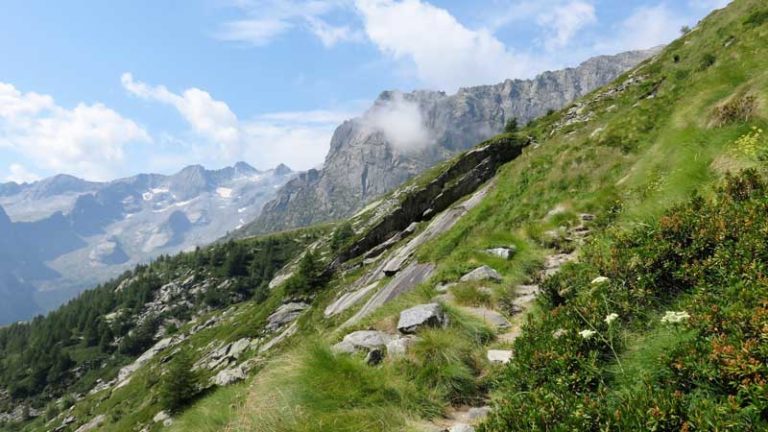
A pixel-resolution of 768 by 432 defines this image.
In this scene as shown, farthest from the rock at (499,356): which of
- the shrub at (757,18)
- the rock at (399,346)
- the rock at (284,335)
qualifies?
the rock at (284,335)

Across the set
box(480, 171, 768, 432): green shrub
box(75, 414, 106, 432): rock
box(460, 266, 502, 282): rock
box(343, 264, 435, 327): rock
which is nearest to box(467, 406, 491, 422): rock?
box(480, 171, 768, 432): green shrub

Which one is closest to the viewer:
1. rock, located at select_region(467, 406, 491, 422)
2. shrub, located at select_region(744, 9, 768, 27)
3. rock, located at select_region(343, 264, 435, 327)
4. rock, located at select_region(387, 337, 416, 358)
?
rock, located at select_region(467, 406, 491, 422)

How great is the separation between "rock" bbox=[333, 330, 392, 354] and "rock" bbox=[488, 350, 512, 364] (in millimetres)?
2019

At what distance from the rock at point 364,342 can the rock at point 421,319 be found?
420 mm

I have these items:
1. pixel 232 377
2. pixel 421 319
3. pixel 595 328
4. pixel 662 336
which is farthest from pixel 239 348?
pixel 662 336

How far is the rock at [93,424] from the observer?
109 metres

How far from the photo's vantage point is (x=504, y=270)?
13367 millimetres

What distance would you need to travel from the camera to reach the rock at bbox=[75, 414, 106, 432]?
358 feet

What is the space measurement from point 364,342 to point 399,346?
0.92 metres

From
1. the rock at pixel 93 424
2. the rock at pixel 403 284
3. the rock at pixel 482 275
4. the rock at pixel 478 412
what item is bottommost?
the rock at pixel 93 424

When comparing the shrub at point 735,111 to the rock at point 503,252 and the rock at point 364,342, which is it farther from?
the rock at point 364,342

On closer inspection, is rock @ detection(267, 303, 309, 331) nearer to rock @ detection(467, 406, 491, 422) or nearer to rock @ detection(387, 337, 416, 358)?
rock @ detection(387, 337, 416, 358)

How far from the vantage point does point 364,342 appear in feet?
30.3

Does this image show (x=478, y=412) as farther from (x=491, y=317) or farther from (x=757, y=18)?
(x=757, y=18)
